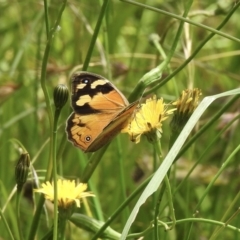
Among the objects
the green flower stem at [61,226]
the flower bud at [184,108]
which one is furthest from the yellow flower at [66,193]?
the flower bud at [184,108]

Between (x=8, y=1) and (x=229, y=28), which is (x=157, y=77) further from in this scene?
(x=229, y=28)

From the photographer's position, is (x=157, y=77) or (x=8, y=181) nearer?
(x=157, y=77)

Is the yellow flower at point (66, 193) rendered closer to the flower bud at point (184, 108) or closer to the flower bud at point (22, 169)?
the flower bud at point (22, 169)

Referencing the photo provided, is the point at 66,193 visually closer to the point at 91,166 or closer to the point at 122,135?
the point at 91,166

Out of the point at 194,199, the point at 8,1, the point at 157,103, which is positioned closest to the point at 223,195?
the point at 194,199

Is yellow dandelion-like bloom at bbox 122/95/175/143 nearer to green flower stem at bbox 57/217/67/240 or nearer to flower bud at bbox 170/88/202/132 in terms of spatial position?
flower bud at bbox 170/88/202/132
